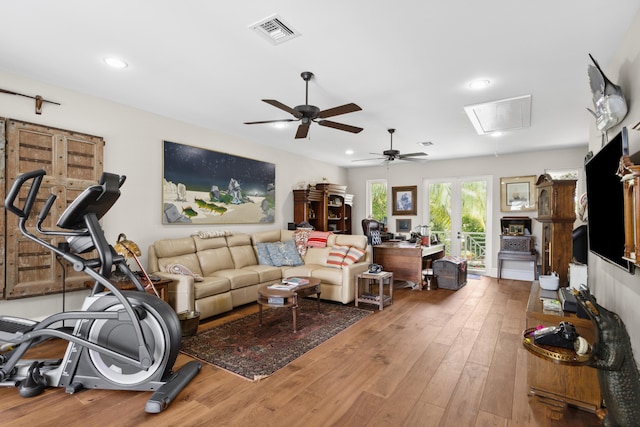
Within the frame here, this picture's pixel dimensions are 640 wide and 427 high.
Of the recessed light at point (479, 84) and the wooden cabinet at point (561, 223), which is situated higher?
the recessed light at point (479, 84)

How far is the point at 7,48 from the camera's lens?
2717 millimetres

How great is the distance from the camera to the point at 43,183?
131 inches

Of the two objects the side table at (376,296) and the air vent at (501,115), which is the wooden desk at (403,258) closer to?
the side table at (376,296)

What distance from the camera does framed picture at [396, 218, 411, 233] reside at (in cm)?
796

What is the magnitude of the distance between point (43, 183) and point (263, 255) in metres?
2.91

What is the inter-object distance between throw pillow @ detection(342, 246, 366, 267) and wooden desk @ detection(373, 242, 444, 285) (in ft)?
3.03

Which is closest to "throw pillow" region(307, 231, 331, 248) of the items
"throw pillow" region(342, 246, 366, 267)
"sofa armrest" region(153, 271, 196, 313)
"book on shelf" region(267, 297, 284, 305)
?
"throw pillow" region(342, 246, 366, 267)

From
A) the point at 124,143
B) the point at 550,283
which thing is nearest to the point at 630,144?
the point at 550,283

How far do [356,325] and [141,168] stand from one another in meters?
3.29

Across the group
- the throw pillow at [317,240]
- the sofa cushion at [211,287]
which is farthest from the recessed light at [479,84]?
the sofa cushion at [211,287]

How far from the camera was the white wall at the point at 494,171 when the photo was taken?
6.34 m

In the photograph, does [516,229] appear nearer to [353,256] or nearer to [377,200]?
[377,200]

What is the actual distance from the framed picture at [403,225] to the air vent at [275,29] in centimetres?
614

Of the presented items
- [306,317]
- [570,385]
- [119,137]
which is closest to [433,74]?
[570,385]
